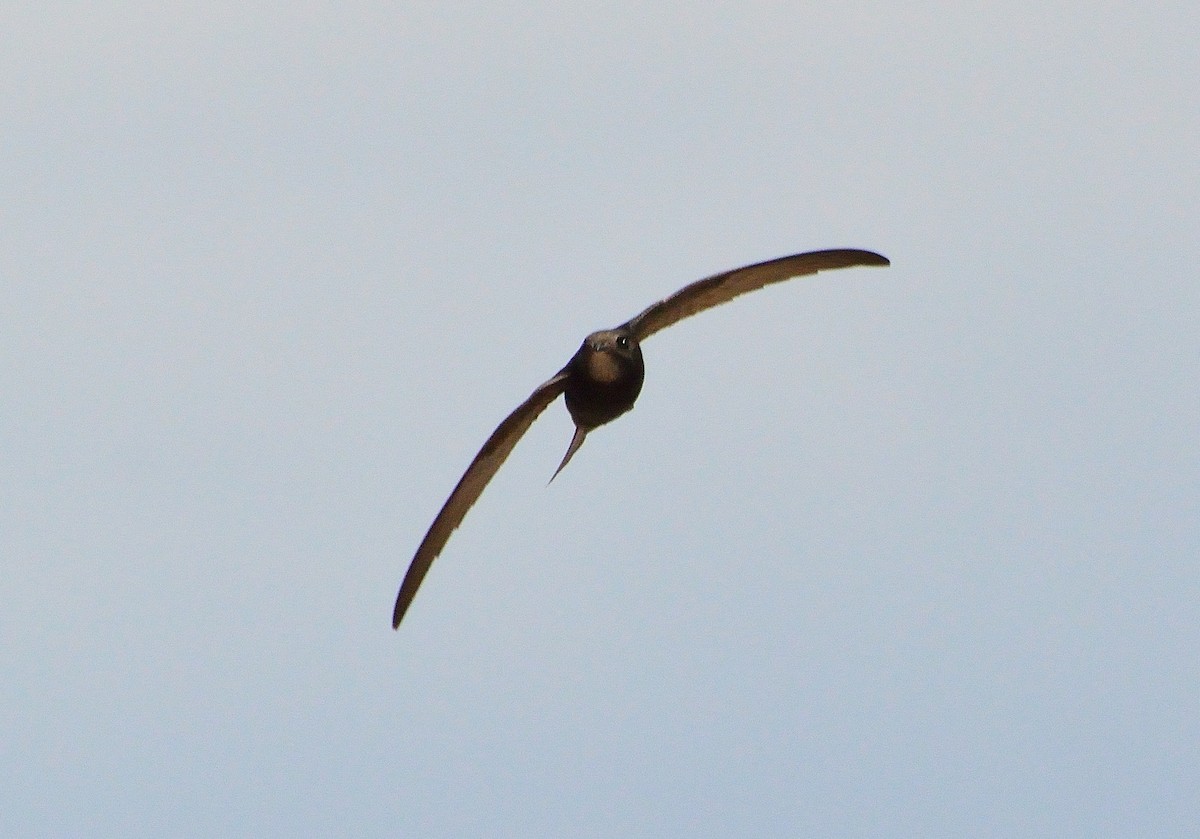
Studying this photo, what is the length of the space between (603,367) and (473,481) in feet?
3.84

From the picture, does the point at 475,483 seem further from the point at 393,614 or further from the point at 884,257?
the point at 884,257

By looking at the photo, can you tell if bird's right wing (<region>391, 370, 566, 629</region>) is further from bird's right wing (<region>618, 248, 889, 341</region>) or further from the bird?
bird's right wing (<region>618, 248, 889, 341</region>)

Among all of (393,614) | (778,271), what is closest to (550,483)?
(393,614)

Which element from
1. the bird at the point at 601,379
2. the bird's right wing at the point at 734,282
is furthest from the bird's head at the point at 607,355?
the bird's right wing at the point at 734,282

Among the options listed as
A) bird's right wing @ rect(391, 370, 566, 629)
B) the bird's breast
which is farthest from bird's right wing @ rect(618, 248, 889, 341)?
bird's right wing @ rect(391, 370, 566, 629)

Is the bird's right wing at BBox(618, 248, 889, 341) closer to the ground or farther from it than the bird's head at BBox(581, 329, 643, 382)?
farther from it

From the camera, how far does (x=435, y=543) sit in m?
8.91

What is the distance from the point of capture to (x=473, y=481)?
8.96 m

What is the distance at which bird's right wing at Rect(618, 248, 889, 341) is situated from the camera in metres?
8.66

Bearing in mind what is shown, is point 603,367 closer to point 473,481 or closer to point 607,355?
point 607,355

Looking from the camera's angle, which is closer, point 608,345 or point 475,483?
point 608,345

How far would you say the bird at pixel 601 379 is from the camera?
844 centimetres

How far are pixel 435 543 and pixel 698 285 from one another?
219 centimetres

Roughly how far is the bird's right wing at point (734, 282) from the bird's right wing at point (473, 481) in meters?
0.66
